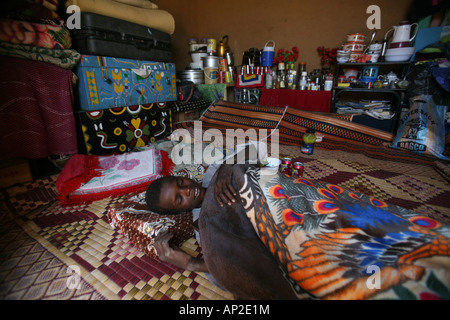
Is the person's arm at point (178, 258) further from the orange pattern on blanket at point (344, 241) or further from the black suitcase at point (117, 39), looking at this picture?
the black suitcase at point (117, 39)

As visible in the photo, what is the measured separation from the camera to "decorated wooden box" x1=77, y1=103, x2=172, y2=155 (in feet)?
4.84

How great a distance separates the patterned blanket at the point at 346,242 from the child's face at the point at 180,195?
0.21 metres

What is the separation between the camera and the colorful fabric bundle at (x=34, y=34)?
1.05m

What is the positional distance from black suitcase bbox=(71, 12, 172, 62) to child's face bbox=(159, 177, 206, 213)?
48.2 inches

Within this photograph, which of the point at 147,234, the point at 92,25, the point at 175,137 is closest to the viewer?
the point at 147,234

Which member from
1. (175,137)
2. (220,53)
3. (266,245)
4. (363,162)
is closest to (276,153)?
(363,162)

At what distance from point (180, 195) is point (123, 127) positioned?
1.13 metres

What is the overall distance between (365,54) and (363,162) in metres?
1.40

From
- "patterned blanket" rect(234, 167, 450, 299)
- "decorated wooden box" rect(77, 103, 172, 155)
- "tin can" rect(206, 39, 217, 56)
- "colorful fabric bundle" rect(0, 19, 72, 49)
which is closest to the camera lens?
"patterned blanket" rect(234, 167, 450, 299)

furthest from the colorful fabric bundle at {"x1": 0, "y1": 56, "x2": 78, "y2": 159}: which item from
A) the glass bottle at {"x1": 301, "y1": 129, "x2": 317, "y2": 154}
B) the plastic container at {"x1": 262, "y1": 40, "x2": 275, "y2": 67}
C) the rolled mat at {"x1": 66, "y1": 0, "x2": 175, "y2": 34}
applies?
the plastic container at {"x1": 262, "y1": 40, "x2": 275, "y2": 67}

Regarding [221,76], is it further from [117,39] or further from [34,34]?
[34,34]

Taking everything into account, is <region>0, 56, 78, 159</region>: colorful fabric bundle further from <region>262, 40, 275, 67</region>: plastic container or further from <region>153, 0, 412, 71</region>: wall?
<region>262, 40, 275, 67</region>: plastic container

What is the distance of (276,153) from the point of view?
1.72 meters
